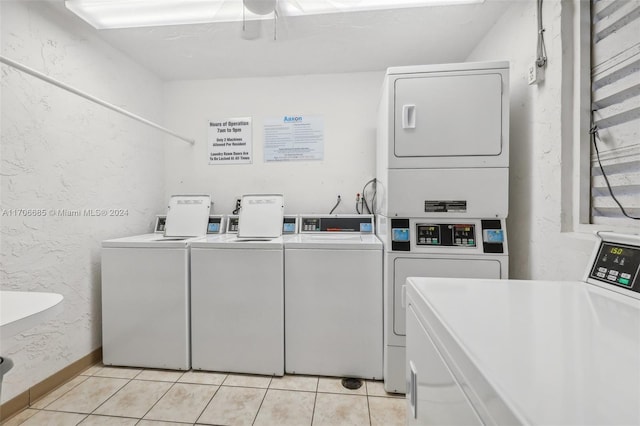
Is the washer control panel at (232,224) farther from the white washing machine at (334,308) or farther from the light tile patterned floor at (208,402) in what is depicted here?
the light tile patterned floor at (208,402)

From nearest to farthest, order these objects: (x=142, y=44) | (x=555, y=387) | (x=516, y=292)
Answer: (x=555, y=387)
(x=516, y=292)
(x=142, y=44)

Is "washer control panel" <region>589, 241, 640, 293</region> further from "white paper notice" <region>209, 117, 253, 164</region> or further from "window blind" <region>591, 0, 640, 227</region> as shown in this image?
"white paper notice" <region>209, 117, 253, 164</region>

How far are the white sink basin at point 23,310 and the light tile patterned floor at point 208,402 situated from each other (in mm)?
929

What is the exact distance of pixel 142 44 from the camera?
6.91 ft

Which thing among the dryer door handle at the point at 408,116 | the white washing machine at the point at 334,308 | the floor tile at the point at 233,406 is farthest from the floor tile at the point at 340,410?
the dryer door handle at the point at 408,116

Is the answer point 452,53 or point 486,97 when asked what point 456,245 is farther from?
point 452,53

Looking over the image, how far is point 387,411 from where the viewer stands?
1.54 meters

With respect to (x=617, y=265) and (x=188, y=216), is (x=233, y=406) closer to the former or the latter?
(x=188, y=216)

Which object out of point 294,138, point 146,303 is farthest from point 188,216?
point 294,138

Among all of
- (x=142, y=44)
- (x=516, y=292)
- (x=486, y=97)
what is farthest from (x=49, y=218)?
(x=486, y=97)

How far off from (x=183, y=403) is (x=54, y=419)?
2.11 feet

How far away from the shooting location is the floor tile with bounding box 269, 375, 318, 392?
172 centimetres

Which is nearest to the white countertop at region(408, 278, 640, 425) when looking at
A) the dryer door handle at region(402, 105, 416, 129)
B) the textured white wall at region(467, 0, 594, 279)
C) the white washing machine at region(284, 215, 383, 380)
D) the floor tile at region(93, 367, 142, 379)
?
the textured white wall at region(467, 0, 594, 279)

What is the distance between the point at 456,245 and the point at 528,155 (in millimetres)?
645
